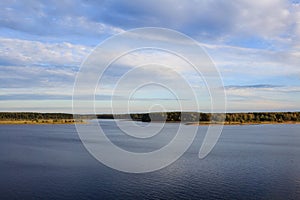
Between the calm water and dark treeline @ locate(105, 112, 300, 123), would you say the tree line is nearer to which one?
dark treeline @ locate(105, 112, 300, 123)

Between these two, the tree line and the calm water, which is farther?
the tree line

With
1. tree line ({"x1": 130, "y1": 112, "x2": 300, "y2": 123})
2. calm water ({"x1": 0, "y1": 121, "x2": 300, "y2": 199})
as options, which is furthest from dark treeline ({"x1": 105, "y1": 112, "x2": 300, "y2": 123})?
calm water ({"x1": 0, "y1": 121, "x2": 300, "y2": 199})

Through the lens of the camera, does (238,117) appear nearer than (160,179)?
No

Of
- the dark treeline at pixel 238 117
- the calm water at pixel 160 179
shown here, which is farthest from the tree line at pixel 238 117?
the calm water at pixel 160 179

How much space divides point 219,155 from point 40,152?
Answer: 94.9 ft

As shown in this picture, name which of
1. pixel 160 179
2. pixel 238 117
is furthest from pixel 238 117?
pixel 160 179

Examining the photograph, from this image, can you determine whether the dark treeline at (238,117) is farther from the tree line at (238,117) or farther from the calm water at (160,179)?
the calm water at (160,179)

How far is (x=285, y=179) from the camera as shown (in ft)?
107

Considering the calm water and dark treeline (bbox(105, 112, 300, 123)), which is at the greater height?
dark treeline (bbox(105, 112, 300, 123))

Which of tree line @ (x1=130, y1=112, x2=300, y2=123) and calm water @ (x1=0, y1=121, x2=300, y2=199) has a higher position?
tree line @ (x1=130, y1=112, x2=300, y2=123)

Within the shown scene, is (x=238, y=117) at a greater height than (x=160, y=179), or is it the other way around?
(x=238, y=117)

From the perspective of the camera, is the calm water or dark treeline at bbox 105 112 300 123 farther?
dark treeline at bbox 105 112 300 123

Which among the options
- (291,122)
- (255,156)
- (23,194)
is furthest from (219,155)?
(291,122)

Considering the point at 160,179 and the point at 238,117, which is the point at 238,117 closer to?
the point at 238,117
